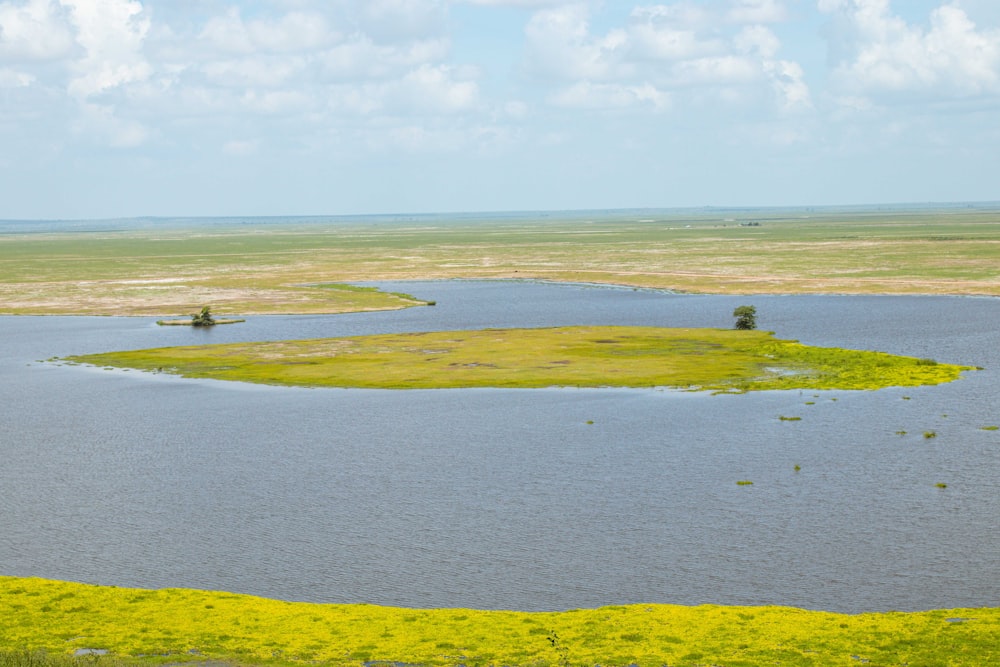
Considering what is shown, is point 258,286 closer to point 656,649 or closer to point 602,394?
point 602,394

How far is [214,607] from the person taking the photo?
107 ft

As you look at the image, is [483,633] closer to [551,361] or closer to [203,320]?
[551,361]

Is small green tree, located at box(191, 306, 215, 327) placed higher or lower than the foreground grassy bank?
higher

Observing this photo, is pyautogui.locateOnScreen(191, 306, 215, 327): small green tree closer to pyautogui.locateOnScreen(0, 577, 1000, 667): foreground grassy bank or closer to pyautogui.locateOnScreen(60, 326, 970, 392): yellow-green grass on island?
pyautogui.locateOnScreen(60, 326, 970, 392): yellow-green grass on island

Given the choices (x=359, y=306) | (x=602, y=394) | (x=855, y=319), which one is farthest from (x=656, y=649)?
(x=359, y=306)

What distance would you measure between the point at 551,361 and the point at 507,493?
121ft

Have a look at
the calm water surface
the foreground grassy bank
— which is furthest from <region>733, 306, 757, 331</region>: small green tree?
the foreground grassy bank

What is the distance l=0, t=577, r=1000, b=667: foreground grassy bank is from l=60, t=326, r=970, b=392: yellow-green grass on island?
38.6m

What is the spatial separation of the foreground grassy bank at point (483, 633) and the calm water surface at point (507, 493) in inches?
57.7

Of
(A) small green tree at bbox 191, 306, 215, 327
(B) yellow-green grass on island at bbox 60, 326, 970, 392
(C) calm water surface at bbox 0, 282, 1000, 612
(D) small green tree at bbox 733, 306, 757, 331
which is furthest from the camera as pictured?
(A) small green tree at bbox 191, 306, 215, 327

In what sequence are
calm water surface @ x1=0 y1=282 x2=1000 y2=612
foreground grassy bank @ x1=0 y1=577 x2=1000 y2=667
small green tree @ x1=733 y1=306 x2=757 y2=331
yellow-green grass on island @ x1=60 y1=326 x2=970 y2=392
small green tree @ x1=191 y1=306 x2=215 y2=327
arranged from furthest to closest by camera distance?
small green tree @ x1=191 y1=306 x2=215 y2=327 < small green tree @ x1=733 y1=306 x2=757 y2=331 < yellow-green grass on island @ x1=60 y1=326 x2=970 y2=392 < calm water surface @ x1=0 y1=282 x2=1000 y2=612 < foreground grassy bank @ x1=0 y1=577 x2=1000 y2=667

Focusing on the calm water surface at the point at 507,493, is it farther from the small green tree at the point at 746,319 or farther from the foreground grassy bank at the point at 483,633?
the small green tree at the point at 746,319

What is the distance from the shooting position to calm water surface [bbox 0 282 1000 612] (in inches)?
1371

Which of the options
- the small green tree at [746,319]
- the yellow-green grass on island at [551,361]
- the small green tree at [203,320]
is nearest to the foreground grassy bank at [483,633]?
the yellow-green grass on island at [551,361]
